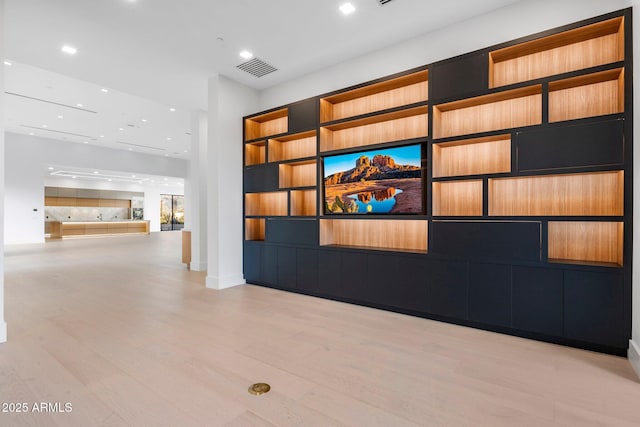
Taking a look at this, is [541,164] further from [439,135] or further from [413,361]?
[413,361]

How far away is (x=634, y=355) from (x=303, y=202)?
413cm

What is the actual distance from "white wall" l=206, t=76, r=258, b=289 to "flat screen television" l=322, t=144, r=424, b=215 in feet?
5.48

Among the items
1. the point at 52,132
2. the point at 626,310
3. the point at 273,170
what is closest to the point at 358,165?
the point at 273,170

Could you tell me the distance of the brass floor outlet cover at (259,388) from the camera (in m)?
2.19

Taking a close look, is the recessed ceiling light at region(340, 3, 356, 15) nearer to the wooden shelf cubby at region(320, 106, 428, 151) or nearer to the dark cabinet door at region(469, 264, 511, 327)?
the wooden shelf cubby at region(320, 106, 428, 151)

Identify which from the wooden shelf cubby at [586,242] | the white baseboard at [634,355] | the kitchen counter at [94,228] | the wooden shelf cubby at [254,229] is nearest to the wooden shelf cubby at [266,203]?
the wooden shelf cubby at [254,229]

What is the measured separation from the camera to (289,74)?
17.2 feet

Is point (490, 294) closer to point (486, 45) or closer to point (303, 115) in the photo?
point (486, 45)

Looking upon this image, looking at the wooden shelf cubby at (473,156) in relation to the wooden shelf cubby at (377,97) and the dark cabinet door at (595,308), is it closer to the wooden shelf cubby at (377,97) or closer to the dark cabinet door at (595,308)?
the wooden shelf cubby at (377,97)

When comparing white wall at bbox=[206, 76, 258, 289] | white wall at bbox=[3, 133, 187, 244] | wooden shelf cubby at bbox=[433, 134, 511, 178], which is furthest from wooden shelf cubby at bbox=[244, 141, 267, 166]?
white wall at bbox=[3, 133, 187, 244]

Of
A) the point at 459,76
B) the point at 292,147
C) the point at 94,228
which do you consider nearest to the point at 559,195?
the point at 459,76

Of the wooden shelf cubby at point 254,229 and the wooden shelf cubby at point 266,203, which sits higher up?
the wooden shelf cubby at point 266,203

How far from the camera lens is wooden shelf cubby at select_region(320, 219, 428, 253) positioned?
4215 millimetres

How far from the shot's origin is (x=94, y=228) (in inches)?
651
